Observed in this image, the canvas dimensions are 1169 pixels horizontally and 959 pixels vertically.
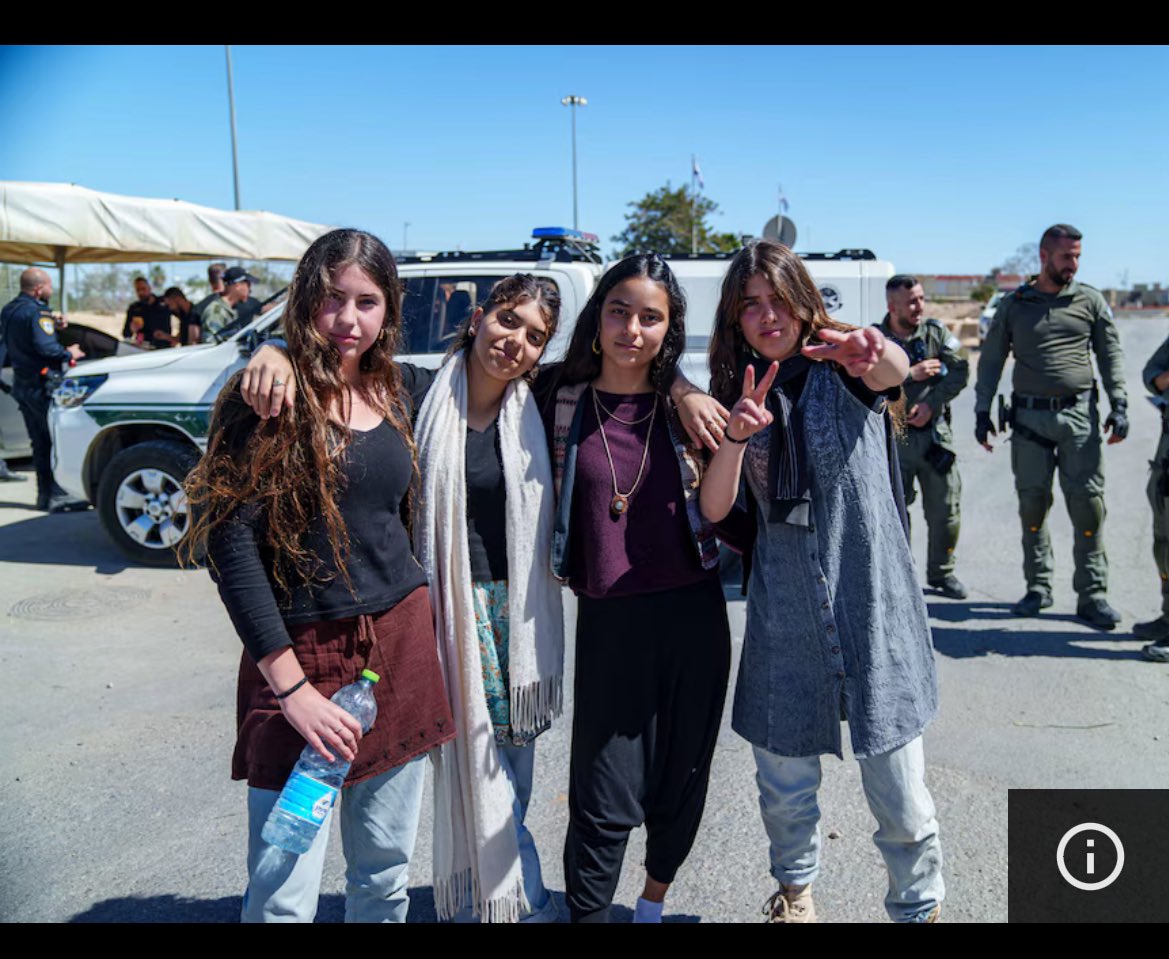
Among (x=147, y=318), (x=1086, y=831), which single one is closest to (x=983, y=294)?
(x=147, y=318)

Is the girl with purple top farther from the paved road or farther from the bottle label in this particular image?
the bottle label

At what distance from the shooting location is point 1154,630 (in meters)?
5.13

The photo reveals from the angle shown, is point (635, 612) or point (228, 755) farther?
point (228, 755)

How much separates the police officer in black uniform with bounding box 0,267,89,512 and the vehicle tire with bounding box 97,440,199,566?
224cm

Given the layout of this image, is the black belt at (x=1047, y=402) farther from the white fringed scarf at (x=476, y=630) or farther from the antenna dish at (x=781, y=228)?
the antenna dish at (x=781, y=228)

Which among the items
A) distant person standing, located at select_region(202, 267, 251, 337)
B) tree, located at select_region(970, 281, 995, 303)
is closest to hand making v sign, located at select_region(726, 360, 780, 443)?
distant person standing, located at select_region(202, 267, 251, 337)

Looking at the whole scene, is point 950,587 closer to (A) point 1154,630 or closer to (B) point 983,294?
(A) point 1154,630

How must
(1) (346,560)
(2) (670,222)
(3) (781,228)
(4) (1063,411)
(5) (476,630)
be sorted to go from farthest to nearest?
(2) (670,222) < (3) (781,228) < (4) (1063,411) < (5) (476,630) < (1) (346,560)

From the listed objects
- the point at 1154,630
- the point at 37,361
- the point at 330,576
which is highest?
the point at 37,361

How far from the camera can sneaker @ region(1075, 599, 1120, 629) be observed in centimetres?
538

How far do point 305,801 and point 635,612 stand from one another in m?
0.91

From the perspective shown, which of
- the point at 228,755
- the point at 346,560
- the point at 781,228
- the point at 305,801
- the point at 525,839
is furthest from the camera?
the point at 781,228
